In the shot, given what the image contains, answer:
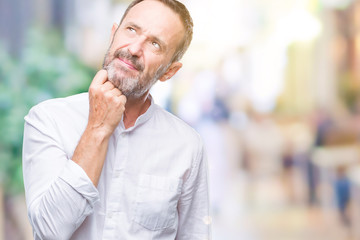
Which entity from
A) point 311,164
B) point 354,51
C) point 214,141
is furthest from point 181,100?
point 354,51

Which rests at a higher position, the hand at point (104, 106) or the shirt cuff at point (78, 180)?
the hand at point (104, 106)

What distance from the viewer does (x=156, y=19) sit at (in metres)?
0.99

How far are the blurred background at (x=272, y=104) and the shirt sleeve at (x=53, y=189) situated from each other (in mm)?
3165

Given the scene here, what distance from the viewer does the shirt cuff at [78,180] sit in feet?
2.67

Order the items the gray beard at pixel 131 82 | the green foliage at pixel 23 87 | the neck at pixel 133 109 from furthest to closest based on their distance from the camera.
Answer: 1. the green foliage at pixel 23 87
2. the neck at pixel 133 109
3. the gray beard at pixel 131 82

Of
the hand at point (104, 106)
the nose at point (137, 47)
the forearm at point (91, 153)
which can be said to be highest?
the nose at point (137, 47)

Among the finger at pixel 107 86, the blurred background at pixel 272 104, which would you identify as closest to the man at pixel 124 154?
the finger at pixel 107 86

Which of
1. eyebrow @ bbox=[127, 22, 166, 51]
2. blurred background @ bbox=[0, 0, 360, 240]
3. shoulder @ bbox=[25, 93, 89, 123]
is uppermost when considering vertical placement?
eyebrow @ bbox=[127, 22, 166, 51]

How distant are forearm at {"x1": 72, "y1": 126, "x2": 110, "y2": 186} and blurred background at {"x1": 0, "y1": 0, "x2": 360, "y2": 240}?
3219mm

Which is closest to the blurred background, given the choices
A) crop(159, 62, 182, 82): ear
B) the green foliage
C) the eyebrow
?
the green foliage

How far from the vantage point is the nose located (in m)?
0.95

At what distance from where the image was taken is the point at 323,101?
16.5 feet

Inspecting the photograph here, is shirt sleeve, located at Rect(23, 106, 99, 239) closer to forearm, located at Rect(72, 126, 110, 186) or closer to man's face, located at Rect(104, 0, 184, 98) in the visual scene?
forearm, located at Rect(72, 126, 110, 186)

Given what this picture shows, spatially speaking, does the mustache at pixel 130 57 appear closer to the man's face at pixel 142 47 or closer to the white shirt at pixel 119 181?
the man's face at pixel 142 47
